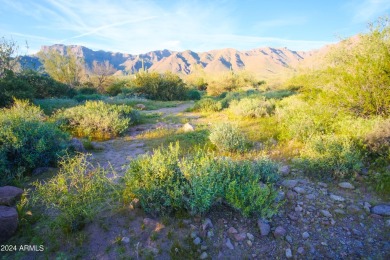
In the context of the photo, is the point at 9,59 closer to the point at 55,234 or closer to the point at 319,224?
the point at 55,234

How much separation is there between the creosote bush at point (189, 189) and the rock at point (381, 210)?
1448mm

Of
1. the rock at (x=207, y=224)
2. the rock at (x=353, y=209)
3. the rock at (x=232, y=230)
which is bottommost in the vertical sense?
the rock at (x=232, y=230)

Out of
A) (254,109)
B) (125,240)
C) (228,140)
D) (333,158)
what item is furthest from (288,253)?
(254,109)

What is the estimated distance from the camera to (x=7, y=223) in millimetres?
3117

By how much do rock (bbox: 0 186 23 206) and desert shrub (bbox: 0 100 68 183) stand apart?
31.2 inches

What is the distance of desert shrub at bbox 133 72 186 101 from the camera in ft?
85.6

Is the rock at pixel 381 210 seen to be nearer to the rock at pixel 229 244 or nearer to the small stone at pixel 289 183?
the small stone at pixel 289 183

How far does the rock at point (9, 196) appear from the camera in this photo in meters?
3.62

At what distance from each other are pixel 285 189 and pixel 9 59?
21.5m

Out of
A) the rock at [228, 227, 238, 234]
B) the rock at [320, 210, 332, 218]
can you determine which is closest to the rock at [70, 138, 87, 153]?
the rock at [228, 227, 238, 234]

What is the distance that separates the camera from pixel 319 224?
3320 mm

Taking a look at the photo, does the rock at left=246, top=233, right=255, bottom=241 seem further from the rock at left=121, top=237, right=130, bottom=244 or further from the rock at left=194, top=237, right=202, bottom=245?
the rock at left=121, top=237, right=130, bottom=244

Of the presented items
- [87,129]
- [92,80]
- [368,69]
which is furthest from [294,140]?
[92,80]

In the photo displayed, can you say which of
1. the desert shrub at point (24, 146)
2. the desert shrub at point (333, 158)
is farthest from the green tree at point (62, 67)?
the desert shrub at point (333, 158)
